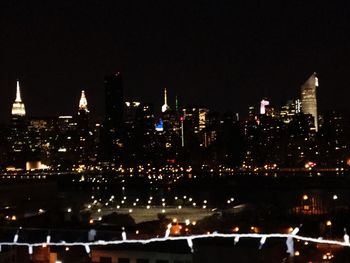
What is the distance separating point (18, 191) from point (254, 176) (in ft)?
45.5

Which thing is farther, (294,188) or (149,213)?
(294,188)

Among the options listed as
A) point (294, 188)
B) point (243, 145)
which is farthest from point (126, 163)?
point (294, 188)

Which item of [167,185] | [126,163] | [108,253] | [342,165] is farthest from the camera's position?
[126,163]

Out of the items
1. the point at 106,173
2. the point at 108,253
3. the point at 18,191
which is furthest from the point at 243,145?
the point at 108,253

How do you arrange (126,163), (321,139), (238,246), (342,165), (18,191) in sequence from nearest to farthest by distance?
(238,246)
(18,191)
(342,165)
(321,139)
(126,163)

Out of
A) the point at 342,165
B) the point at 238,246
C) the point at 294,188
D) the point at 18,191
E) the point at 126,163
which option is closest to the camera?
the point at 238,246

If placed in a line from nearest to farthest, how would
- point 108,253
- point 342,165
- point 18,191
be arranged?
point 108,253
point 18,191
point 342,165

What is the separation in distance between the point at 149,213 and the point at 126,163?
24.1 m

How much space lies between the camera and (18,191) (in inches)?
693

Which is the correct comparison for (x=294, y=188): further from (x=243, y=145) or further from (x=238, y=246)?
(x=238, y=246)

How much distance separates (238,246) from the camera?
377cm

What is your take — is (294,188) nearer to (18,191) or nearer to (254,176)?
(254,176)

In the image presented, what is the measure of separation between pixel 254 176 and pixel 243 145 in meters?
8.85

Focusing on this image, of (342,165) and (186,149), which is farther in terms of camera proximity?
(186,149)
